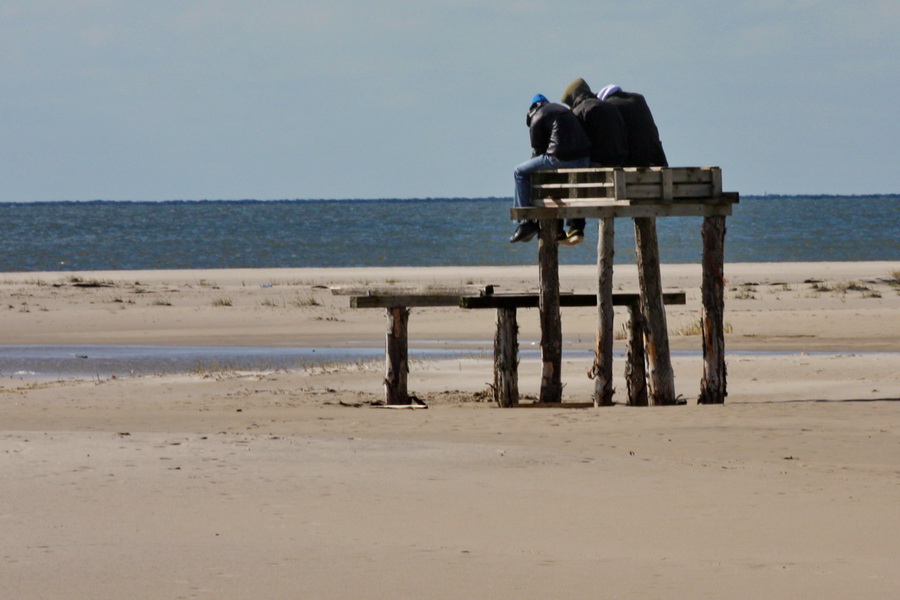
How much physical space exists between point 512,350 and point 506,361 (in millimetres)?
155

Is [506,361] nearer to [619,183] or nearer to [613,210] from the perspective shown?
[613,210]

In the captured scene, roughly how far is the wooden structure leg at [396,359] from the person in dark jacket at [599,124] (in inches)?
107

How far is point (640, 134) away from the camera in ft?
47.7

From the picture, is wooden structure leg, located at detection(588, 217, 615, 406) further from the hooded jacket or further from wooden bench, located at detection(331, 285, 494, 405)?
wooden bench, located at detection(331, 285, 494, 405)

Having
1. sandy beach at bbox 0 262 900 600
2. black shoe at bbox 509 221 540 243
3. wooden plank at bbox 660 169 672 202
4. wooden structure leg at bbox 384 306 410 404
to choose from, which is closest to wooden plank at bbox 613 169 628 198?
wooden plank at bbox 660 169 672 202

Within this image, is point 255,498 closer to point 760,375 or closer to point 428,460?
point 428,460

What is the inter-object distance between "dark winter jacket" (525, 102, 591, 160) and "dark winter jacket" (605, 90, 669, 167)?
552 millimetres

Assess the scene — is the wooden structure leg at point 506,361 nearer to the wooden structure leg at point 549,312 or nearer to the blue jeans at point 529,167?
the wooden structure leg at point 549,312

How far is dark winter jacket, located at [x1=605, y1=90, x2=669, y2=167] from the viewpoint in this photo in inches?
568

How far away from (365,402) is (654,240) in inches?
145

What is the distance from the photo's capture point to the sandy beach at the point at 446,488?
7102mm

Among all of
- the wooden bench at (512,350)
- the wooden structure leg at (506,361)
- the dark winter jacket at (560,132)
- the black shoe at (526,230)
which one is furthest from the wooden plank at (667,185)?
the wooden structure leg at (506,361)

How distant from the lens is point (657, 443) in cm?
1132

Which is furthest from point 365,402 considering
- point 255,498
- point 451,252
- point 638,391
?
point 451,252
